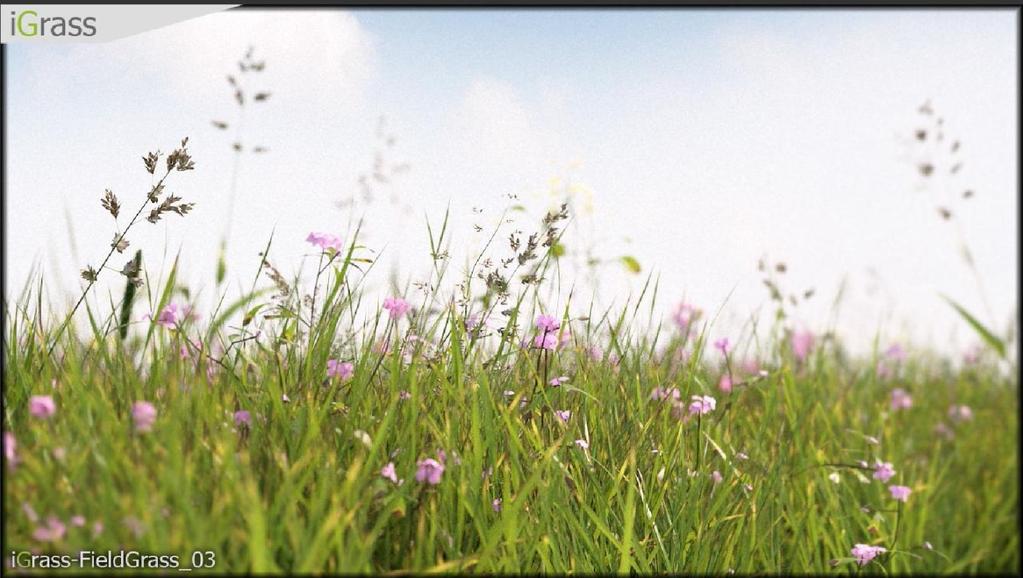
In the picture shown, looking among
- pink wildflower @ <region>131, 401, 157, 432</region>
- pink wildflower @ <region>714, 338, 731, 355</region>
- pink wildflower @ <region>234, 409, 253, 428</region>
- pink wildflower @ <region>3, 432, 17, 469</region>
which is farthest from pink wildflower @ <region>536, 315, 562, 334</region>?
pink wildflower @ <region>3, 432, 17, 469</region>

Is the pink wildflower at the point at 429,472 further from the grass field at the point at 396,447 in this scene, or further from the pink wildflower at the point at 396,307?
the pink wildflower at the point at 396,307

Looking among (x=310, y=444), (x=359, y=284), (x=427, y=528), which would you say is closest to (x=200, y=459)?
(x=310, y=444)

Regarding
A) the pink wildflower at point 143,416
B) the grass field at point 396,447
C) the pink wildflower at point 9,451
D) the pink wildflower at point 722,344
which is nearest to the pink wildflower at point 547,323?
the grass field at point 396,447

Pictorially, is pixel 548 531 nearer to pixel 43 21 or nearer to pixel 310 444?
pixel 310 444

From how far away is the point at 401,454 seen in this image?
1783 millimetres

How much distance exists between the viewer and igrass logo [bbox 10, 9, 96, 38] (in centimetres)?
179

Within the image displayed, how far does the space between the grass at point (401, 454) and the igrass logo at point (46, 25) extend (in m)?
0.58

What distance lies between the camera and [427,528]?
1720 millimetres

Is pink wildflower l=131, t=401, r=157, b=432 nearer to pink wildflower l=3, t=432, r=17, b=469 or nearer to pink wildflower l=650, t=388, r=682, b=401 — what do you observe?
pink wildflower l=3, t=432, r=17, b=469

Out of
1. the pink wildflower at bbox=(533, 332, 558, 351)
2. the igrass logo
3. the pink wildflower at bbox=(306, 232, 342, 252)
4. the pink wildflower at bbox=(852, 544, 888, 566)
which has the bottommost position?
the pink wildflower at bbox=(852, 544, 888, 566)

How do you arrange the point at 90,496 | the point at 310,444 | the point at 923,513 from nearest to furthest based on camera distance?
the point at 90,496
the point at 310,444
the point at 923,513

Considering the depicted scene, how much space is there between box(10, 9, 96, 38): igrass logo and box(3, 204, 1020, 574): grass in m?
0.58

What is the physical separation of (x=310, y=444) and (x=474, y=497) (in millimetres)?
338

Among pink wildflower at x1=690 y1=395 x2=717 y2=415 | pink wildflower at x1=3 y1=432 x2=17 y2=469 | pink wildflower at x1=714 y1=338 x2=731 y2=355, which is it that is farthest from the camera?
pink wildflower at x1=714 y1=338 x2=731 y2=355
